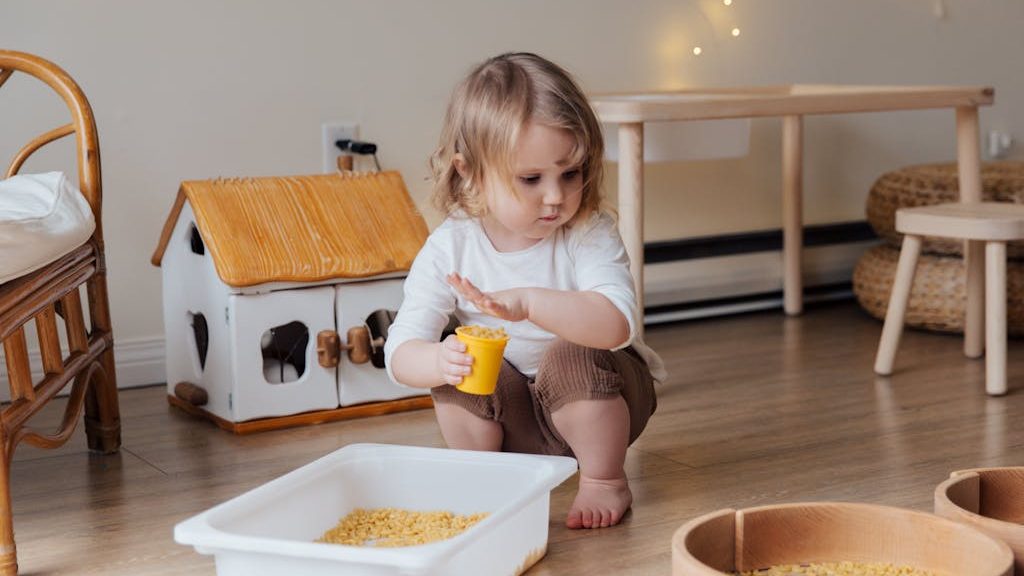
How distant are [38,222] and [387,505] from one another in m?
0.57

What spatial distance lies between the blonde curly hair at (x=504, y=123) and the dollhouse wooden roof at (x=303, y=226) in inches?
21.8

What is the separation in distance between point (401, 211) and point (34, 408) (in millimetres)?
840

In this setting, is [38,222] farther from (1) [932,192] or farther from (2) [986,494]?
(1) [932,192]

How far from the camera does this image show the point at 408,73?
108 inches

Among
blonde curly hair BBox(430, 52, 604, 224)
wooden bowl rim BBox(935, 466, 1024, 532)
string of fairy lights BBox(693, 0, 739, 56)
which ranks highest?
string of fairy lights BBox(693, 0, 739, 56)

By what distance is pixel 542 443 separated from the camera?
1.78m

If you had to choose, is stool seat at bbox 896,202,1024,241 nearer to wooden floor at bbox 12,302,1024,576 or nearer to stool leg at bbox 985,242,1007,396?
→ stool leg at bbox 985,242,1007,396

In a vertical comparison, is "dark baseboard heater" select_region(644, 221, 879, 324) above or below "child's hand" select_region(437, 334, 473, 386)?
below

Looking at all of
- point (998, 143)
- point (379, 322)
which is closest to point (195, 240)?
point (379, 322)

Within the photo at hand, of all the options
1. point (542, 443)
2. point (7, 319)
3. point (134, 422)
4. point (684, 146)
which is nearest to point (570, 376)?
point (542, 443)

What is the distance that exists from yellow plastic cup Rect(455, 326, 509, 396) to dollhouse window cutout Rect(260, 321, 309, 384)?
2.75 feet

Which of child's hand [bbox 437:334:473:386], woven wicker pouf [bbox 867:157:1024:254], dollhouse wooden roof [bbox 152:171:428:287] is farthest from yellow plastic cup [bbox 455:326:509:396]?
woven wicker pouf [bbox 867:157:1024:254]

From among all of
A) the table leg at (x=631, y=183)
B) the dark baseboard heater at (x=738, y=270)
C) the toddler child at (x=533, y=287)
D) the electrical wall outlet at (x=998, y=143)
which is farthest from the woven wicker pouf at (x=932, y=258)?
the toddler child at (x=533, y=287)

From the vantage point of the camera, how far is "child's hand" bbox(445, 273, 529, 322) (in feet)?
4.74
